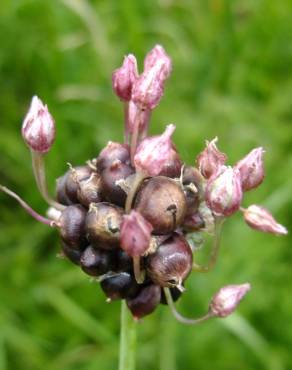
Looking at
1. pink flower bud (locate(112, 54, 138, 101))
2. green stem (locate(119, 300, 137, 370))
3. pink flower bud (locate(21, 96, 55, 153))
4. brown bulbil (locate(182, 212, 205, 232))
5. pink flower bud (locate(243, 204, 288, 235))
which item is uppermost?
pink flower bud (locate(112, 54, 138, 101))

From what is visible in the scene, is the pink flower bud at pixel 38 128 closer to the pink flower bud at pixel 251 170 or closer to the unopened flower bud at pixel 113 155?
the unopened flower bud at pixel 113 155

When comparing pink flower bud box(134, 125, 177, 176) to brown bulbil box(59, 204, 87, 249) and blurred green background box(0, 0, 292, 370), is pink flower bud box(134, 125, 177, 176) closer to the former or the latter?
brown bulbil box(59, 204, 87, 249)

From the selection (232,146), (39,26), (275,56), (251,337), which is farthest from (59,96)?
(251,337)

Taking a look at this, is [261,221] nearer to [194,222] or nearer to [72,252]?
[194,222]

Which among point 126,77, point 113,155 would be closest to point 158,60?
point 126,77

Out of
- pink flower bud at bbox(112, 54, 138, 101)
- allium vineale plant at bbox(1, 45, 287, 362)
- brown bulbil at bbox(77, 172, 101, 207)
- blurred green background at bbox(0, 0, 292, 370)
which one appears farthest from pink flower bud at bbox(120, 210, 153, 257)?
blurred green background at bbox(0, 0, 292, 370)

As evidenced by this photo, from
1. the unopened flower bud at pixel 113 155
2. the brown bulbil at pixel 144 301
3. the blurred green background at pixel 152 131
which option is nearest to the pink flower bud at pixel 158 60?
the unopened flower bud at pixel 113 155
